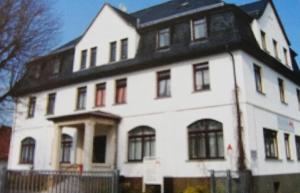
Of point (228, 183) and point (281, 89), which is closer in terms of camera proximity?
point (228, 183)

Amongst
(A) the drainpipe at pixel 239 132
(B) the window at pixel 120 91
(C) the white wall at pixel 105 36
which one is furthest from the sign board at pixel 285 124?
(C) the white wall at pixel 105 36

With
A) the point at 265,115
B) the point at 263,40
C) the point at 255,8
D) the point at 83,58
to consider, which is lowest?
the point at 265,115

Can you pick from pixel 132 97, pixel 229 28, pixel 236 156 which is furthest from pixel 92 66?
pixel 236 156

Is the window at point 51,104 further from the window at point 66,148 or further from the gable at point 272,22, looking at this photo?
the gable at point 272,22

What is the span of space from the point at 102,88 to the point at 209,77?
760cm

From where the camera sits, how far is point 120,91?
20625 millimetres

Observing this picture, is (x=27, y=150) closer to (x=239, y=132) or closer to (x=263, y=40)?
(x=239, y=132)

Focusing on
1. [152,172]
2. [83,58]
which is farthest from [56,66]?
[152,172]

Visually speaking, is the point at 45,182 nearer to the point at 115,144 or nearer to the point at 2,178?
the point at 2,178

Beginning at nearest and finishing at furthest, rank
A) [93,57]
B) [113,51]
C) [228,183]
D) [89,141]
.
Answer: [228,183] → [89,141] → [113,51] → [93,57]

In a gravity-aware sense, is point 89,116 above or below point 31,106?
below

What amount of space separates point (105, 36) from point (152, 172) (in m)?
10.3

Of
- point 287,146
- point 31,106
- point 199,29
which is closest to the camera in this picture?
point 199,29

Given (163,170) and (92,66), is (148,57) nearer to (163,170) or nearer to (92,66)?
(92,66)
